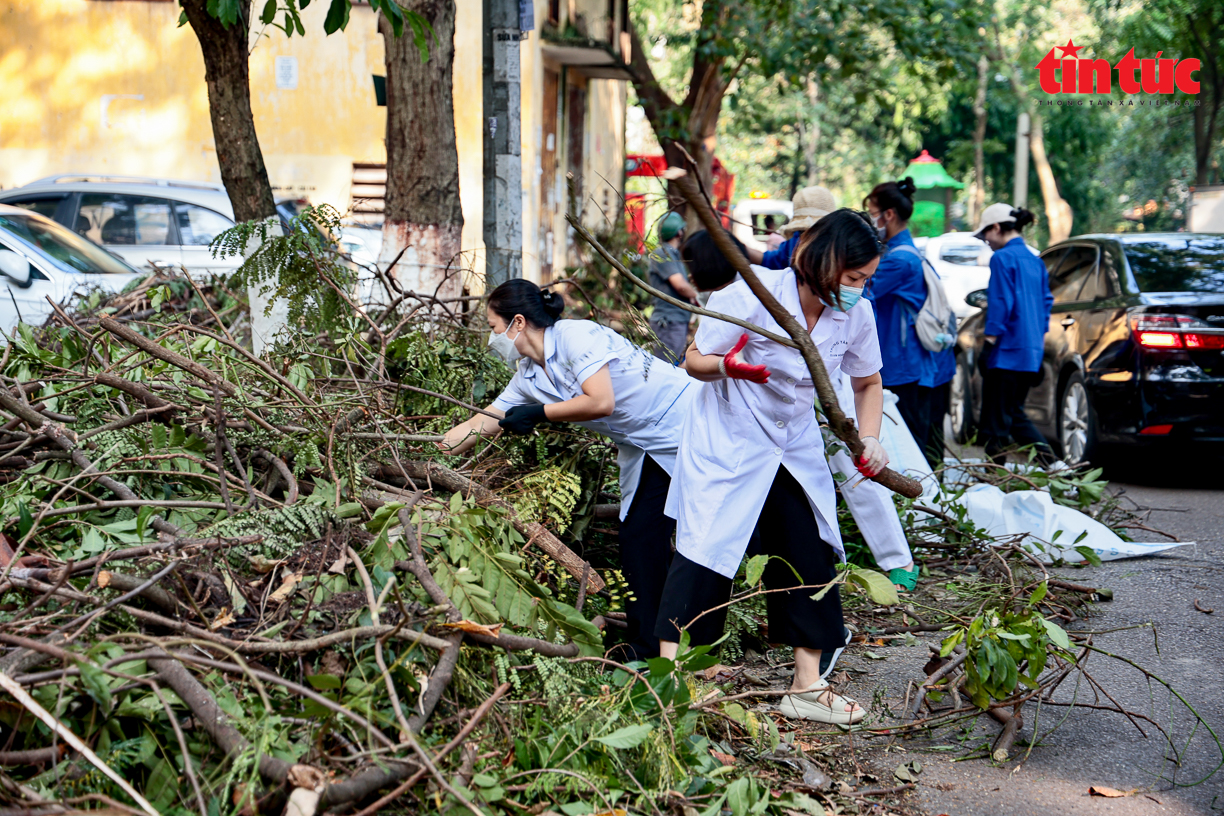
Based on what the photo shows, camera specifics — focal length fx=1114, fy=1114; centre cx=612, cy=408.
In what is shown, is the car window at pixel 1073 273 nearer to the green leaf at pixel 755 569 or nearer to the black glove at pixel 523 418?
the black glove at pixel 523 418

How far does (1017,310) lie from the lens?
6.98m

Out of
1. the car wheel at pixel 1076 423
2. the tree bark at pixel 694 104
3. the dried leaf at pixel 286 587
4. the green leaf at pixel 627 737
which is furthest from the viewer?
the tree bark at pixel 694 104

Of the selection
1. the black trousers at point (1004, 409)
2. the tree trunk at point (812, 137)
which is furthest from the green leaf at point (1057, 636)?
the tree trunk at point (812, 137)

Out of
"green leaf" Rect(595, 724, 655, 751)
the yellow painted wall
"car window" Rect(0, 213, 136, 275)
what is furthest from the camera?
the yellow painted wall

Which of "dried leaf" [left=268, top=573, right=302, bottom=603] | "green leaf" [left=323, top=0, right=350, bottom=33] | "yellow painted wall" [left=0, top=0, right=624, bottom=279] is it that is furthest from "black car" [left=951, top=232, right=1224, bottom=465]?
"yellow painted wall" [left=0, top=0, right=624, bottom=279]

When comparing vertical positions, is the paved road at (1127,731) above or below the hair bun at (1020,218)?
below

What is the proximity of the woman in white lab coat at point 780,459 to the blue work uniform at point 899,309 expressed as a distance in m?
2.37

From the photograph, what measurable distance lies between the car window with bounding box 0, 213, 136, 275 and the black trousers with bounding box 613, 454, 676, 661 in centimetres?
625

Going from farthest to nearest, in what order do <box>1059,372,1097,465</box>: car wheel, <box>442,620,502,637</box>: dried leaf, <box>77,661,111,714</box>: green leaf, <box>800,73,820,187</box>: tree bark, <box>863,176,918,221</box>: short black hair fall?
<box>800,73,820,187</box>: tree bark → <box>1059,372,1097,465</box>: car wheel → <box>863,176,918,221</box>: short black hair → <box>442,620,502,637</box>: dried leaf → <box>77,661,111,714</box>: green leaf

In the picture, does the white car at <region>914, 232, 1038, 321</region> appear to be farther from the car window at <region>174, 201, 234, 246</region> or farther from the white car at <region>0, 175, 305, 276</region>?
the white car at <region>0, 175, 305, 276</region>

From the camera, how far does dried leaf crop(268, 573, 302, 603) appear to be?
9.71 feet

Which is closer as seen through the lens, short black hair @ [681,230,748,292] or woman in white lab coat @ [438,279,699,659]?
woman in white lab coat @ [438,279,699,659]

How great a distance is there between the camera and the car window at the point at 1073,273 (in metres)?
8.11

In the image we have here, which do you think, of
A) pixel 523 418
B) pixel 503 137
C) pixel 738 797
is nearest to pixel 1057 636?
pixel 738 797
